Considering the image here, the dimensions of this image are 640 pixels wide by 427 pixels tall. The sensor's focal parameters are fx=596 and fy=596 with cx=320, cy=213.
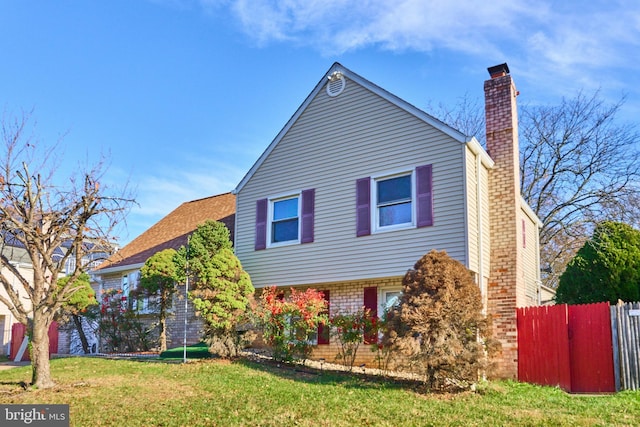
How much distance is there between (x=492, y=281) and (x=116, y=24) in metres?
10.1

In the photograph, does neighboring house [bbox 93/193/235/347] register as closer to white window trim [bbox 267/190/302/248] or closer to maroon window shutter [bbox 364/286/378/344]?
white window trim [bbox 267/190/302/248]

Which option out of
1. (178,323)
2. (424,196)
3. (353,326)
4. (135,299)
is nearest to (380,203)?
(424,196)

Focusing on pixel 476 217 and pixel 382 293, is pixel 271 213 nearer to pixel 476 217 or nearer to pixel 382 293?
pixel 382 293

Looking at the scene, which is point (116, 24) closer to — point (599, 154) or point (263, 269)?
point (263, 269)

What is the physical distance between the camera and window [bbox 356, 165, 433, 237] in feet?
43.6

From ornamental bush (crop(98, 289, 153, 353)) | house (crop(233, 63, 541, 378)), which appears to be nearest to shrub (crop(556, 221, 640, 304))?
house (crop(233, 63, 541, 378))

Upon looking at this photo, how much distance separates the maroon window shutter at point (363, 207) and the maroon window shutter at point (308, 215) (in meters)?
1.40

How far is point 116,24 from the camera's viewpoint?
13039mm

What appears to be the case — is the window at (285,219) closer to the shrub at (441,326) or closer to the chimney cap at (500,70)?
the shrub at (441,326)

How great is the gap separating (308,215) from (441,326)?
19.1 ft

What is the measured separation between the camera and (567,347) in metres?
12.0

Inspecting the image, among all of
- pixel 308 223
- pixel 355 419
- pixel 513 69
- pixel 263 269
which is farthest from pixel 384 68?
pixel 355 419

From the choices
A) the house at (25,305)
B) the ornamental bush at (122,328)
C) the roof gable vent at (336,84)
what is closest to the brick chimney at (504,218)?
the roof gable vent at (336,84)

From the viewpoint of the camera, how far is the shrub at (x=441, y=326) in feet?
33.3
